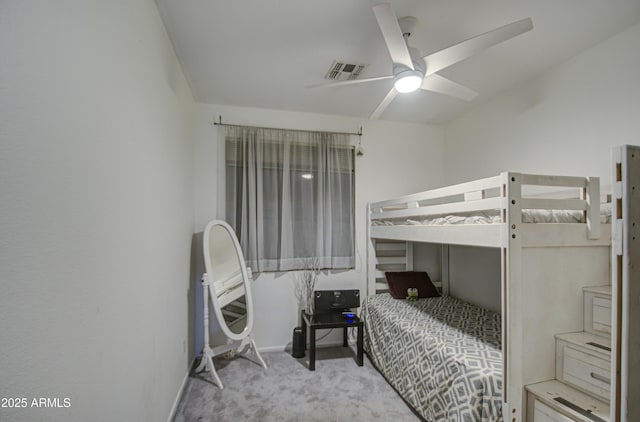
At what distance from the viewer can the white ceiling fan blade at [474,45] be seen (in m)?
1.33

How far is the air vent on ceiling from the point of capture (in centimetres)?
220

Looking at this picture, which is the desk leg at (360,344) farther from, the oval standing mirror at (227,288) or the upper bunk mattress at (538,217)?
the upper bunk mattress at (538,217)

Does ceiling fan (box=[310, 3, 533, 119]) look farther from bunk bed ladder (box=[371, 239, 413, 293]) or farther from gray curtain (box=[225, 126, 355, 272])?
bunk bed ladder (box=[371, 239, 413, 293])

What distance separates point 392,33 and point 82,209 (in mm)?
1547

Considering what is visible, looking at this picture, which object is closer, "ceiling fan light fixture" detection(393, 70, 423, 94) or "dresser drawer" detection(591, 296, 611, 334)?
"dresser drawer" detection(591, 296, 611, 334)

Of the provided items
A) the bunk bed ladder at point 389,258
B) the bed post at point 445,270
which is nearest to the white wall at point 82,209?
the bunk bed ladder at point 389,258

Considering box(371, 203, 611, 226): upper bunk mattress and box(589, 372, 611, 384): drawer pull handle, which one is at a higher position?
box(371, 203, 611, 226): upper bunk mattress

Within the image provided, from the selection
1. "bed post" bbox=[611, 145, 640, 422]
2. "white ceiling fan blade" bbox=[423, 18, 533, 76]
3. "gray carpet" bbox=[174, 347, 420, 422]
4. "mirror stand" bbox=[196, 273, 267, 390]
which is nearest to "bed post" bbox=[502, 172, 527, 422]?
"bed post" bbox=[611, 145, 640, 422]

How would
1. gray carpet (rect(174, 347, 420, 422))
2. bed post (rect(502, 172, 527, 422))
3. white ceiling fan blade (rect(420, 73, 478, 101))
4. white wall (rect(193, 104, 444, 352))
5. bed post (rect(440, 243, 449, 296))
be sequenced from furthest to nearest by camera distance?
bed post (rect(440, 243, 449, 296))
white wall (rect(193, 104, 444, 352))
gray carpet (rect(174, 347, 420, 422))
white ceiling fan blade (rect(420, 73, 478, 101))
bed post (rect(502, 172, 527, 422))

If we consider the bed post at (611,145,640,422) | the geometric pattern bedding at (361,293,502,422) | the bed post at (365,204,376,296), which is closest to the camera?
the bed post at (611,145,640,422)

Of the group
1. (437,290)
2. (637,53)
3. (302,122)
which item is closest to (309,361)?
(437,290)

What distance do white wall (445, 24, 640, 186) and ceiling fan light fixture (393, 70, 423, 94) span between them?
1282mm

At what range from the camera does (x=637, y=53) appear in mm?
1734

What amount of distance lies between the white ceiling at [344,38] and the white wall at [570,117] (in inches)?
4.7
